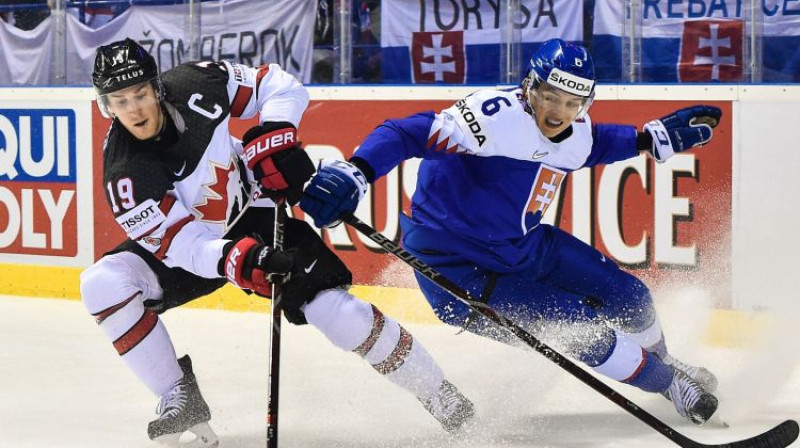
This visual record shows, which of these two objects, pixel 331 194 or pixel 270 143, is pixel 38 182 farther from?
pixel 331 194

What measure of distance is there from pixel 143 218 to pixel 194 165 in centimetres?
23

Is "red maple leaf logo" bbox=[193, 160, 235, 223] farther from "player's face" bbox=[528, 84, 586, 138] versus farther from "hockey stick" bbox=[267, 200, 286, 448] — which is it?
"player's face" bbox=[528, 84, 586, 138]

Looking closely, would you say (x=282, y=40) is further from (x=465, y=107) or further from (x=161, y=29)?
(x=465, y=107)

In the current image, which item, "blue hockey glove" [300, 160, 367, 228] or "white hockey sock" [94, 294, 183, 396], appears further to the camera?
"white hockey sock" [94, 294, 183, 396]

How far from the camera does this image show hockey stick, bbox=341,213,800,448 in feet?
10.3

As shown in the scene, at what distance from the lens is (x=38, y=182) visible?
19.8 ft

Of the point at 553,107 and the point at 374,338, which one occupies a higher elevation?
the point at 553,107

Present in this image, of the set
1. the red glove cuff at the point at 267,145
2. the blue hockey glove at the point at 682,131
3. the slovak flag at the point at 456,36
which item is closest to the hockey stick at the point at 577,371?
the red glove cuff at the point at 267,145

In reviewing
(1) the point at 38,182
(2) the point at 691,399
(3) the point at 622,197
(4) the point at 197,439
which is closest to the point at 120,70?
(4) the point at 197,439

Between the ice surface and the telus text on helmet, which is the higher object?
the telus text on helmet

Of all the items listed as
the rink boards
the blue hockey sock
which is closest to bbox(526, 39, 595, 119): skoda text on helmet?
the blue hockey sock

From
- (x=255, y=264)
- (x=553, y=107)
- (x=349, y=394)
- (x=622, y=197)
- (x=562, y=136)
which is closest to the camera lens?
(x=255, y=264)

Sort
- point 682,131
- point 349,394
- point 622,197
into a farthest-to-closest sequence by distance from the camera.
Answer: point 622,197 < point 349,394 < point 682,131

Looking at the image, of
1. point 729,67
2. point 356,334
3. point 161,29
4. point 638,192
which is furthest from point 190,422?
point 161,29
